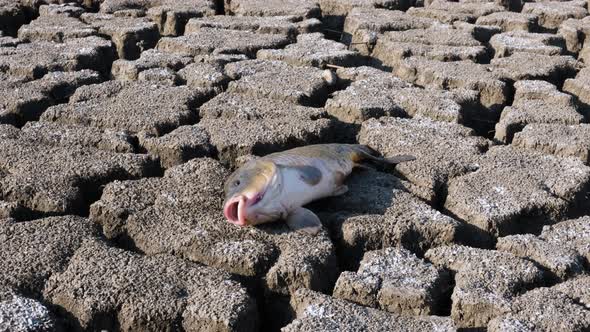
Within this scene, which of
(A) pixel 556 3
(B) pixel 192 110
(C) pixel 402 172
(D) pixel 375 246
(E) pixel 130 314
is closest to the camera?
(E) pixel 130 314

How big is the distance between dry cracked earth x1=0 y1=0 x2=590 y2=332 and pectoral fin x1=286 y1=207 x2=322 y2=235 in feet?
0.10

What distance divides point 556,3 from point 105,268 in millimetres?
4650

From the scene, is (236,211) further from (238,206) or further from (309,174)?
(309,174)

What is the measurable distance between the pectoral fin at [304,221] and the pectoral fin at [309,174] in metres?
0.14

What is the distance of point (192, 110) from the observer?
152 inches

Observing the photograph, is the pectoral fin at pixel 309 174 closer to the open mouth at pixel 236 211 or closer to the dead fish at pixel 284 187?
the dead fish at pixel 284 187

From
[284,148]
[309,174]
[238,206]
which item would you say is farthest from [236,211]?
[284,148]

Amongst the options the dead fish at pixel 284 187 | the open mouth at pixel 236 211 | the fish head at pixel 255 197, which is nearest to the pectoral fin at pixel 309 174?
the dead fish at pixel 284 187

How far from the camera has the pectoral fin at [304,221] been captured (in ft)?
8.77

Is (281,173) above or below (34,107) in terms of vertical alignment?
above

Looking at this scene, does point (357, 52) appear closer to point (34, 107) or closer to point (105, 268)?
point (34, 107)

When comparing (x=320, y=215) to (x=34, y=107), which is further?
(x=34, y=107)

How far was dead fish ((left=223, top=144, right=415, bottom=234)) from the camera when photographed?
2.69 metres

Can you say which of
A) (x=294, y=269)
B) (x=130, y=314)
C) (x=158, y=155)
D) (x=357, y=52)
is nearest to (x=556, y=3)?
(x=357, y=52)
